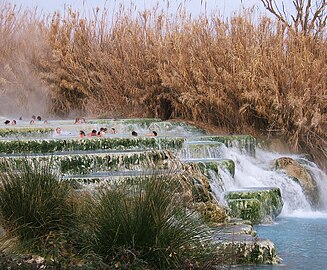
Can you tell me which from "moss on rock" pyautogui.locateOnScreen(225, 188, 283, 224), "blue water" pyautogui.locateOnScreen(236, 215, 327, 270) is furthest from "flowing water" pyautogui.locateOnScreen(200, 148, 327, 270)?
"moss on rock" pyautogui.locateOnScreen(225, 188, 283, 224)

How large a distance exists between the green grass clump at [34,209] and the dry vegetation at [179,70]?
19.5ft

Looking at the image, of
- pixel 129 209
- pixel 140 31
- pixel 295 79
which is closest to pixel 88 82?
pixel 140 31

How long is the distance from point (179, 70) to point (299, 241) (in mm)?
5619

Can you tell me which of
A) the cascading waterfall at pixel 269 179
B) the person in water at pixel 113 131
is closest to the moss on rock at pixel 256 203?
the cascading waterfall at pixel 269 179

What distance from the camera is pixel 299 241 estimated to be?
6523 mm

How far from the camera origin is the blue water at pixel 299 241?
5.61 m

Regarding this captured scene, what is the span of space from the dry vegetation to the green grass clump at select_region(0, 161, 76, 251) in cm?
595

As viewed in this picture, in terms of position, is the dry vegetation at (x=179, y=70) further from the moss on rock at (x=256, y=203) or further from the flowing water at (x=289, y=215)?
the moss on rock at (x=256, y=203)

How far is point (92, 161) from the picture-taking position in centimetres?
771

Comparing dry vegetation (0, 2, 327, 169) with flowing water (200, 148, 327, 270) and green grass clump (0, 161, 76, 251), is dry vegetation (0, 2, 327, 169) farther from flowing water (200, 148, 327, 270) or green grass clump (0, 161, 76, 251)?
green grass clump (0, 161, 76, 251)

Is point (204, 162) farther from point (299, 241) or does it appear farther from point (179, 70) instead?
point (179, 70)

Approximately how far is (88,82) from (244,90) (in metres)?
3.29

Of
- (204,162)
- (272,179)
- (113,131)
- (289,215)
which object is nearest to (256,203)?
(204,162)

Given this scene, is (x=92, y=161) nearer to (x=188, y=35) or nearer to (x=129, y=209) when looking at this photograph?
(x=129, y=209)
